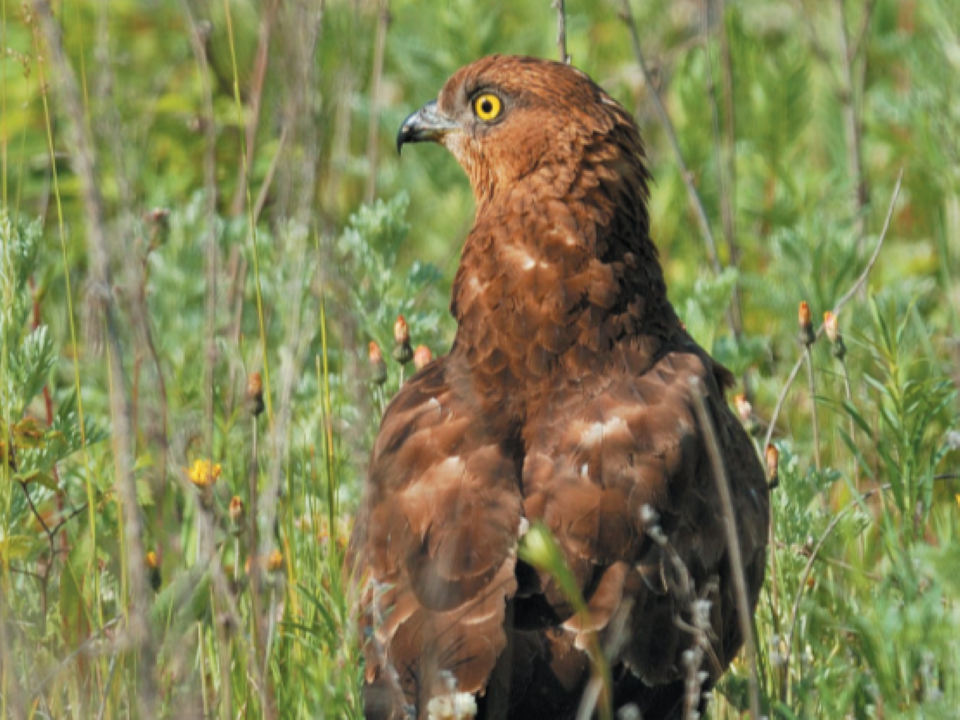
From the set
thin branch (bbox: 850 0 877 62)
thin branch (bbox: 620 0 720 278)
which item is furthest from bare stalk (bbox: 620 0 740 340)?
thin branch (bbox: 850 0 877 62)

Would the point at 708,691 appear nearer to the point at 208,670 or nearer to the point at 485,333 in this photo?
the point at 485,333

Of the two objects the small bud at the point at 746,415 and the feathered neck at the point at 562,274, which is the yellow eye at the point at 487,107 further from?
the small bud at the point at 746,415

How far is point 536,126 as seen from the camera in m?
3.87

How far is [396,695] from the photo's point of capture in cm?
293

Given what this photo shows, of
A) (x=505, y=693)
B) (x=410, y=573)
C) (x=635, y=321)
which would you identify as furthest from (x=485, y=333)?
(x=505, y=693)

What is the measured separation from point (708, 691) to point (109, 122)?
5.61ft

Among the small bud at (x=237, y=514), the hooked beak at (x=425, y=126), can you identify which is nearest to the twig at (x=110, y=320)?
the small bud at (x=237, y=514)

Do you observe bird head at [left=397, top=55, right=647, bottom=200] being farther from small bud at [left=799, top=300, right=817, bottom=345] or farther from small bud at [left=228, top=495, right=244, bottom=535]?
small bud at [left=228, top=495, right=244, bottom=535]

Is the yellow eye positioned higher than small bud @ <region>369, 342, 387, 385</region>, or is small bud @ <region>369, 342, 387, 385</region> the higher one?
the yellow eye

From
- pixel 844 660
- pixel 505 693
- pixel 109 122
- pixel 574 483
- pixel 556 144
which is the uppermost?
pixel 109 122

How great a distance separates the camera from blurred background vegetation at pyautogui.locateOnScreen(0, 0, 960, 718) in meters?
2.76

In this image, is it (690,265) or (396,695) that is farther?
(690,265)

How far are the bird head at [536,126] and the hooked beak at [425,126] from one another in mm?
87

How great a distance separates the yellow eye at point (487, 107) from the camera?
4.01 meters
